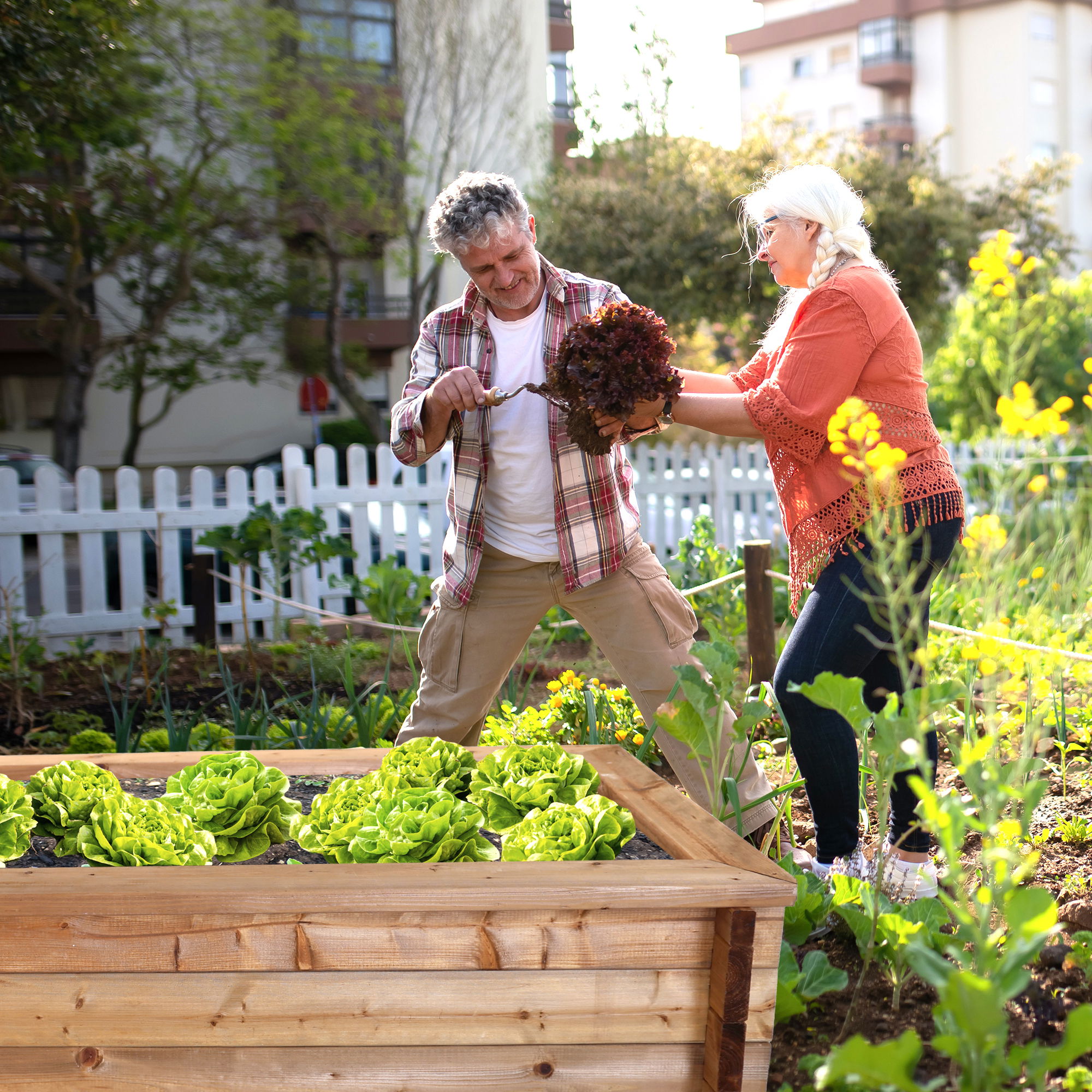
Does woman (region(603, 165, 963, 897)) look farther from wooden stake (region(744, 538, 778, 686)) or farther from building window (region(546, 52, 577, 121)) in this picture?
building window (region(546, 52, 577, 121))

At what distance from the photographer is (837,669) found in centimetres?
234

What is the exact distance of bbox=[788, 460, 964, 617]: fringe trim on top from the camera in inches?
93.0

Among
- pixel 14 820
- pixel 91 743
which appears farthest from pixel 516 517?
pixel 91 743

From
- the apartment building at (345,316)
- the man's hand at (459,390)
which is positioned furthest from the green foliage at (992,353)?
the man's hand at (459,390)

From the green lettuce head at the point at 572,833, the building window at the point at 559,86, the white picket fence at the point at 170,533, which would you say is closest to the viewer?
the green lettuce head at the point at 572,833

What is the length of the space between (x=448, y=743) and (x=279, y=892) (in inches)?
31.9

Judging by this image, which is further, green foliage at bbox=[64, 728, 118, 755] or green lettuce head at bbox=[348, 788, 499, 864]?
green foliage at bbox=[64, 728, 118, 755]

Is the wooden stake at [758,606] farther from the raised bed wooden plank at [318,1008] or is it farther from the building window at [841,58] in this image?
the building window at [841,58]

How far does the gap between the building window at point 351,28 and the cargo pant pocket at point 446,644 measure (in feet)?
48.4

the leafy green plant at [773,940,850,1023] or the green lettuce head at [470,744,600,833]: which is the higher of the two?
the green lettuce head at [470,744,600,833]

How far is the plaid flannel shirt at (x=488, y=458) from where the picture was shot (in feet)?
9.05

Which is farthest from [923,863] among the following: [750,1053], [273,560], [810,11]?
[810,11]

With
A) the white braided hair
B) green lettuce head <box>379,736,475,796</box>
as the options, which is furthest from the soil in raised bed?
the white braided hair

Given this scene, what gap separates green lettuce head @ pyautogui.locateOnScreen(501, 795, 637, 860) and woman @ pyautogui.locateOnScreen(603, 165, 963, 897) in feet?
1.78
